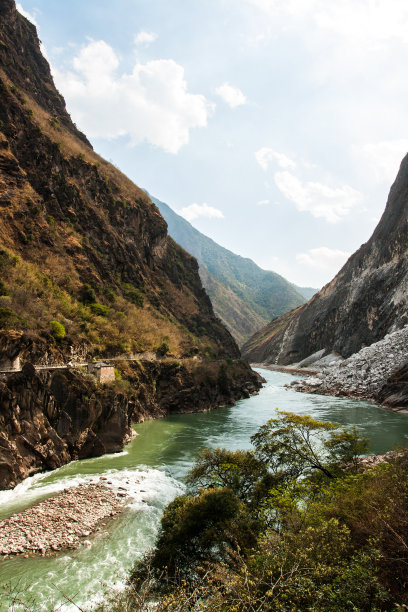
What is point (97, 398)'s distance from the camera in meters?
26.7

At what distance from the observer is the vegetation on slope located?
734 centimetres

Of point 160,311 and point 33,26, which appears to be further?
point 33,26

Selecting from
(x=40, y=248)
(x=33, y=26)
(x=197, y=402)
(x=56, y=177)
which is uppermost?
(x=33, y=26)

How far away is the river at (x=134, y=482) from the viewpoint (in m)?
11.2

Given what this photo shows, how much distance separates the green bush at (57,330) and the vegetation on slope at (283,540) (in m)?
19.8

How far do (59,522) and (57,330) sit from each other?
18800mm

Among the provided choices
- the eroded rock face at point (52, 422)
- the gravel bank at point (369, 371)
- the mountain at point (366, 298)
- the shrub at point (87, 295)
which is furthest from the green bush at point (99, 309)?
the mountain at point (366, 298)

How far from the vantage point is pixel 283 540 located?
32.4 feet

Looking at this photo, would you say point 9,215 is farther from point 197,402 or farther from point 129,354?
point 197,402

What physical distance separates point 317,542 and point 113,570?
7741 mm

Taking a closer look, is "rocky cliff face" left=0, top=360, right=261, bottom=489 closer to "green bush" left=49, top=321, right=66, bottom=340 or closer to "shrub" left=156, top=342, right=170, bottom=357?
"green bush" left=49, top=321, right=66, bottom=340

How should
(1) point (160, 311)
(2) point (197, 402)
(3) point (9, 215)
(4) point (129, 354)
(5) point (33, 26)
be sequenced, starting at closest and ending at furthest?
(3) point (9, 215) < (4) point (129, 354) < (2) point (197, 402) < (1) point (160, 311) < (5) point (33, 26)

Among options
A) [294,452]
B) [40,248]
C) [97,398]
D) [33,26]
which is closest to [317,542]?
[294,452]

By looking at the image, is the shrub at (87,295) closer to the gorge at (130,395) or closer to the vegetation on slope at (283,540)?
the gorge at (130,395)
